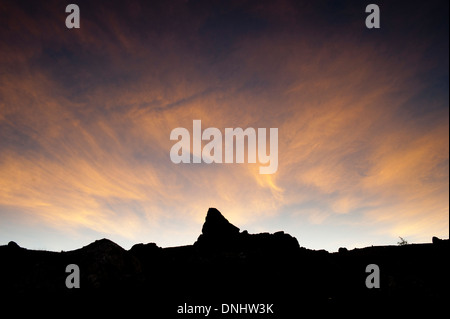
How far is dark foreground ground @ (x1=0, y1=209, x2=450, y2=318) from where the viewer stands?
366 inches

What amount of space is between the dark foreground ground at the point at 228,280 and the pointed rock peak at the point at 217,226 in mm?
803

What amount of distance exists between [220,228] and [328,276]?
354 inches

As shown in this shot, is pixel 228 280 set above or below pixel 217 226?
below

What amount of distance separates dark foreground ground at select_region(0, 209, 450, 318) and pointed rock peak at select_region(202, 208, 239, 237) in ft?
2.63

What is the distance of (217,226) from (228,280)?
7.28m

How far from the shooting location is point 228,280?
44.1 feet

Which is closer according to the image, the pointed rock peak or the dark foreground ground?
the dark foreground ground

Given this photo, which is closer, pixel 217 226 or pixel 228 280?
pixel 228 280

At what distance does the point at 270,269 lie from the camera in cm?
1417

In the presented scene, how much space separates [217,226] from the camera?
2061 cm

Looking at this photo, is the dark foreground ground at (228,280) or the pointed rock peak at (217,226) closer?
the dark foreground ground at (228,280)

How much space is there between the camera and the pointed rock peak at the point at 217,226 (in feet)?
65.5
